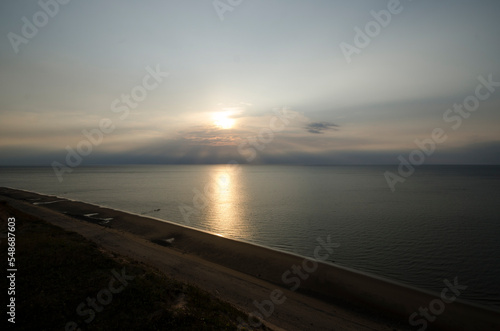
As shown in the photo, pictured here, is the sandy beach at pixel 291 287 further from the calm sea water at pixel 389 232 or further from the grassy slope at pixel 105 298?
the calm sea water at pixel 389 232

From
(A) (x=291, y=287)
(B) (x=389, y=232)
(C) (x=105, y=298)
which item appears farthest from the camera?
(B) (x=389, y=232)

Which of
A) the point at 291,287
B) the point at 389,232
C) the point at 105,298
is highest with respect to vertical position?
the point at 389,232

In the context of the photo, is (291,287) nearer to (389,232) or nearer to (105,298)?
(105,298)

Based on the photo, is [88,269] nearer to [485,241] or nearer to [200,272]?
[200,272]

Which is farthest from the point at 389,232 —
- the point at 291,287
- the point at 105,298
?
the point at 105,298

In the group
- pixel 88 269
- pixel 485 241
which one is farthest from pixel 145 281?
pixel 485 241

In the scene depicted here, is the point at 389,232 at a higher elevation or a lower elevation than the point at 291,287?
higher

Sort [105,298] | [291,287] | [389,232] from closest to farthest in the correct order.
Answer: [105,298] < [291,287] < [389,232]

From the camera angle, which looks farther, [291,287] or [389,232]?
[389,232]
